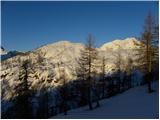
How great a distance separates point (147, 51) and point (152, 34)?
A: 88.9 inches

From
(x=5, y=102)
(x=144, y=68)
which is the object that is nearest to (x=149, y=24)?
(x=144, y=68)

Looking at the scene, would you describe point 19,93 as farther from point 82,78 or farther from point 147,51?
point 147,51

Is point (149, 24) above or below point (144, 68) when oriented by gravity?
above

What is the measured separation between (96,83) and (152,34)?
9.98 meters

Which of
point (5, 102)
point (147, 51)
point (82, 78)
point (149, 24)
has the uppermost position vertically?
point (149, 24)

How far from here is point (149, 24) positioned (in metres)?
46.6

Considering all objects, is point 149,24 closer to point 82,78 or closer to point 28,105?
point 82,78

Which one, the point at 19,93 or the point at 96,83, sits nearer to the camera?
the point at 19,93

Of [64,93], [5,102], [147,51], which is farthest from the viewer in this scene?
[5,102]

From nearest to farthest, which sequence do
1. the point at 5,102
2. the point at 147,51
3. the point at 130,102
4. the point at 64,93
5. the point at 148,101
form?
the point at 148,101 → the point at 130,102 → the point at 147,51 → the point at 64,93 → the point at 5,102

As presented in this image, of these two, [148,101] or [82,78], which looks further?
[82,78]

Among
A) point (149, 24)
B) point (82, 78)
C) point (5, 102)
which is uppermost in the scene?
point (149, 24)

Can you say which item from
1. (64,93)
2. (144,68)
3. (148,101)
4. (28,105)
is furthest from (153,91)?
(28,105)

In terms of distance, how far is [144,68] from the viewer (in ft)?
156
